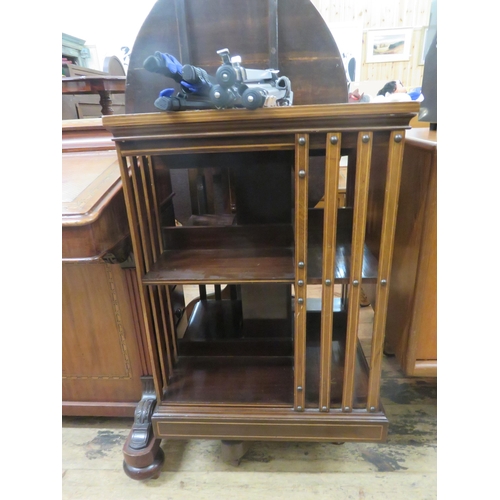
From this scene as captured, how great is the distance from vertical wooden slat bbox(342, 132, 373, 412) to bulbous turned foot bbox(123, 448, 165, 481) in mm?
589

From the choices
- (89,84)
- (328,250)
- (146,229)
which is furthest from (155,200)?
(89,84)

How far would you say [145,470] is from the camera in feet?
3.36

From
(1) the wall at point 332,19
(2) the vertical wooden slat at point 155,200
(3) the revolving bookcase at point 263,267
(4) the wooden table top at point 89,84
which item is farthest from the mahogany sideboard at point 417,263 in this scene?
(1) the wall at point 332,19

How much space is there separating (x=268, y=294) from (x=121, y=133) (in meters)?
0.67

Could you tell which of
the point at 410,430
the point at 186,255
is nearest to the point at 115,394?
the point at 186,255

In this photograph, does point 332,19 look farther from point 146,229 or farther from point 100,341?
point 100,341

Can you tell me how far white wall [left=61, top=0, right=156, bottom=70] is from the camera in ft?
10.4

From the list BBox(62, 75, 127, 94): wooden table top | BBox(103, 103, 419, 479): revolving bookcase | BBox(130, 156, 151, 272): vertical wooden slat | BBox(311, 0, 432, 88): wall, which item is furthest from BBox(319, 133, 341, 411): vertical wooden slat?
BBox(311, 0, 432, 88): wall

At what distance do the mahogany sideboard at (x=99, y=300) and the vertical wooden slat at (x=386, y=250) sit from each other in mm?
632

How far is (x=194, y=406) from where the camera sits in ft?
3.17

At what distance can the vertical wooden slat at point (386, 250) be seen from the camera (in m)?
0.71

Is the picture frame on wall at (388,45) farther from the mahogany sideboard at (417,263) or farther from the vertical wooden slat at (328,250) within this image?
the vertical wooden slat at (328,250)

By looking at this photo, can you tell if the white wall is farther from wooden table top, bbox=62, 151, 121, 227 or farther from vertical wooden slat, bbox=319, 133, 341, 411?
vertical wooden slat, bbox=319, 133, 341, 411

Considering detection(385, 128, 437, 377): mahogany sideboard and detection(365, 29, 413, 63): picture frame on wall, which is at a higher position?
detection(365, 29, 413, 63): picture frame on wall
